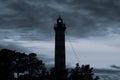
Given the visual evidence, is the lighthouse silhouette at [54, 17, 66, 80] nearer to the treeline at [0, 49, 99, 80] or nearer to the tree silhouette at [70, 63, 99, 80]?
the treeline at [0, 49, 99, 80]

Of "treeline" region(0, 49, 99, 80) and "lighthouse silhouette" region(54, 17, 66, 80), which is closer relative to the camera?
"lighthouse silhouette" region(54, 17, 66, 80)

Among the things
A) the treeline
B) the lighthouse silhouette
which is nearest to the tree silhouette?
the treeline

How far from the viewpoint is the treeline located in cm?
9369

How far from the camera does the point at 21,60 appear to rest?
10394cm

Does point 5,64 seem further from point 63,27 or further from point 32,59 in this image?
point 63,27

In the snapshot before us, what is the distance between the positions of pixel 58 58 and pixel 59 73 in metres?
3.13

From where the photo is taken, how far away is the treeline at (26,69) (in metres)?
93.7

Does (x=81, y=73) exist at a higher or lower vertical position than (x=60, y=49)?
lower

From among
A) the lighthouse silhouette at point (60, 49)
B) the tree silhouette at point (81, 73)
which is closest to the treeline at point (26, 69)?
the tree silhouette at point (81, 73)

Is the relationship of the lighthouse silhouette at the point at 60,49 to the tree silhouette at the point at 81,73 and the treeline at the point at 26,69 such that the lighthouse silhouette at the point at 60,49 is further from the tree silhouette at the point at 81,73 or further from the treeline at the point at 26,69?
the tree silhouette at the point at 81,73

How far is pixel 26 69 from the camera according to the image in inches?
4006

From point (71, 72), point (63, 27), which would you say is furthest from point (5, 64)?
point (63, 27)

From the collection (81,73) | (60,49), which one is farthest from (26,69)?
(60,49)

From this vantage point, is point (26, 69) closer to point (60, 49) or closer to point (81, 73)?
point (81, 73)
